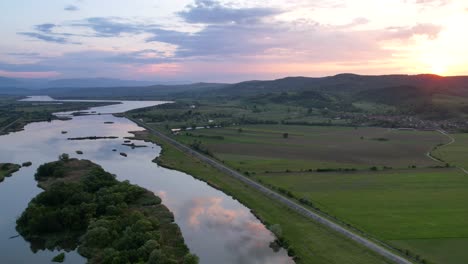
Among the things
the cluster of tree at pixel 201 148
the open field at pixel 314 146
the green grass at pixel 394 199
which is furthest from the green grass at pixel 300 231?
the cluster of tree at pixel 201 148

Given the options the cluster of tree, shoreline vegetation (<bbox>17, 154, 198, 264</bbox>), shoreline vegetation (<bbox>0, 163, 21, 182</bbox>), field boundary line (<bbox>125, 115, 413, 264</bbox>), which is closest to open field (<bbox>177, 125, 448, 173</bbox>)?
the cluster of tree

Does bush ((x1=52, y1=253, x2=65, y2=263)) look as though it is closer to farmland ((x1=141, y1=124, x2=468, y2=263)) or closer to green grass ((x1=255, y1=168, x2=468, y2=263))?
farmland ((x1=141, y1=124, x2=468, y2=263))

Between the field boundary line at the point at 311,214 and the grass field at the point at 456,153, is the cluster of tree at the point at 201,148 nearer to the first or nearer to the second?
the field boundary line at the point at 311,214

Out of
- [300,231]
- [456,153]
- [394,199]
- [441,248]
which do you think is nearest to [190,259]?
[300,231]

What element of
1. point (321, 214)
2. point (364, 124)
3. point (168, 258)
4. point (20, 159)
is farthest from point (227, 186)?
point (364, 124)

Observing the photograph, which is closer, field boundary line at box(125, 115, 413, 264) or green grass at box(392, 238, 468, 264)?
green grass at box(392, 238, 468, 264)

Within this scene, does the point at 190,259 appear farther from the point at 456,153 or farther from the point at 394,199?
the point at 456,153
